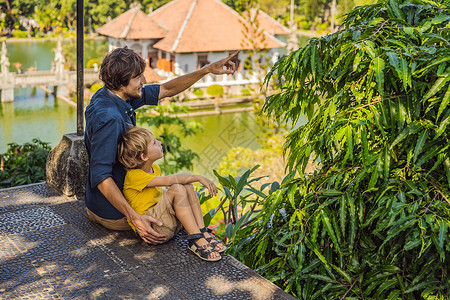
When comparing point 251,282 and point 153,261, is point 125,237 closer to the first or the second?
point 153,261

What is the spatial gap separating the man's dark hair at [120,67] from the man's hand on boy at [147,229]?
0.62 meters

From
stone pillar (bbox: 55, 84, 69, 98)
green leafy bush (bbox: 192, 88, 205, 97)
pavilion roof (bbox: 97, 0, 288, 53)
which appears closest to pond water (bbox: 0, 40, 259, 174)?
stone pillar (bbox: 55, 84, 69, 98)

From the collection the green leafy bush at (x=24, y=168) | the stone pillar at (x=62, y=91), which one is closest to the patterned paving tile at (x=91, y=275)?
the green leafy bush at (x=24, y=168)

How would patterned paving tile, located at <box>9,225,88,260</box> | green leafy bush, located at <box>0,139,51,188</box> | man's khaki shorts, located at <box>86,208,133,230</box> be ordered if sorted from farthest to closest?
green leafy bush, located at <box>0,139,51,188</box>, man's khaki shorts, located at <box>86,208,133,230</box>, patterned paving tile, located at <box>9,225,88,260</box>

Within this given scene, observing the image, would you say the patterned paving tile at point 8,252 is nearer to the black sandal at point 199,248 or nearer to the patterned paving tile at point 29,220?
the patterned paving tile at point 29,220

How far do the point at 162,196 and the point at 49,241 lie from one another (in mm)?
596

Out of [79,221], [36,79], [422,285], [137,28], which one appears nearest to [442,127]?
[422,285]

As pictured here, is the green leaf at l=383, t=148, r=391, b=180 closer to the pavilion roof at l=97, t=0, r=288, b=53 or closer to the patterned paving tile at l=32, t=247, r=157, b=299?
the patterned paving tile at l=32, t=247, r=157, b=299

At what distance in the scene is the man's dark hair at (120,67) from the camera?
2553mm

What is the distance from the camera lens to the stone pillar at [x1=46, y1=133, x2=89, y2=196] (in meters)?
3.33

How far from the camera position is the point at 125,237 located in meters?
2.73

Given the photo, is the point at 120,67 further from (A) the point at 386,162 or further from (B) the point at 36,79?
(B) the point at 36,79

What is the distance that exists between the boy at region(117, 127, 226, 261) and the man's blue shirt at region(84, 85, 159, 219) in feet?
0.18

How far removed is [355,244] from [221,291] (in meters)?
0.57
